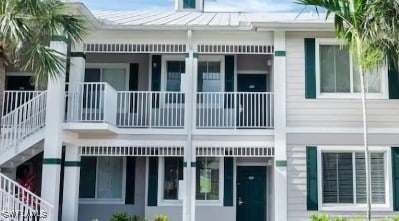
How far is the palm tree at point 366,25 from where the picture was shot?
1182 cm

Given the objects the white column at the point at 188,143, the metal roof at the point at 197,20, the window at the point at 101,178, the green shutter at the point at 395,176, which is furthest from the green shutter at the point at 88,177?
the green shutter at the point at 395,176

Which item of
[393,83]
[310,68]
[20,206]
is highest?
[310,68]

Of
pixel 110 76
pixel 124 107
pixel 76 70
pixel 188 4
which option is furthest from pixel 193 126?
pixel 188 4

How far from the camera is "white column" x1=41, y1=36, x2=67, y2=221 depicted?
13.1 m

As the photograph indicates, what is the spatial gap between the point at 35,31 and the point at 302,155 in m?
8.07

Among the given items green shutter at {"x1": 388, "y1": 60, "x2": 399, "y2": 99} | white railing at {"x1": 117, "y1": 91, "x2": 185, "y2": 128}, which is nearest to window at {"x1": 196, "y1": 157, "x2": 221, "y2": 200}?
white railing at {"x1": 117, "y1": 91, "x2": 185, "y2": 128}

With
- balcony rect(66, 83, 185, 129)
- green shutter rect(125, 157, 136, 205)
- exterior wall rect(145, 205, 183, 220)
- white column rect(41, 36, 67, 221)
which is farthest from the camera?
green shutter rect(125, 157, 136, 205)

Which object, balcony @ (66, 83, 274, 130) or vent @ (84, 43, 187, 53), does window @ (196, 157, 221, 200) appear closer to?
balcony @ (66, 83, 274, 130)

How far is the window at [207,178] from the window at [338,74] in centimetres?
437

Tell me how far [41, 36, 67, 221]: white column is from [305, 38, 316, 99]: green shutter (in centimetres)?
701

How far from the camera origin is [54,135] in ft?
43.8

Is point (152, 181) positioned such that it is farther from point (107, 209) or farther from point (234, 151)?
point (234, 151)

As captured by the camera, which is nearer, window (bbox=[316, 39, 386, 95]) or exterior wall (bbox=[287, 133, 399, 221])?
exterior wall (bbox=[287, 133, 399, 221])

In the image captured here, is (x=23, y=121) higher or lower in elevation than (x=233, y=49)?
lower
